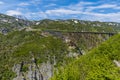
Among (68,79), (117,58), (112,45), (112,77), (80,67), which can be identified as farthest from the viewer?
(112,45)

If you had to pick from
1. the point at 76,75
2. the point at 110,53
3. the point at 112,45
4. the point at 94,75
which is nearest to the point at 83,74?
the point at 76,75

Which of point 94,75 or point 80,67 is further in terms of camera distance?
point 80,67

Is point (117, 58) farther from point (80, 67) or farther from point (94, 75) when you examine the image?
point (94, 75)

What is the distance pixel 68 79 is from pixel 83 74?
494 cm

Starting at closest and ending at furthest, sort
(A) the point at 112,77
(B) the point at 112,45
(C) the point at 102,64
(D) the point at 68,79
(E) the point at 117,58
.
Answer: (A) the point at 112,77
(D) the point at 68,79
(C) the point at 102,64
(E) the point at 117,58
(B) the point at 112,45

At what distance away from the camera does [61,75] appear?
192 feet

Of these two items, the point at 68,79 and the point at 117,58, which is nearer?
the point at 68,79

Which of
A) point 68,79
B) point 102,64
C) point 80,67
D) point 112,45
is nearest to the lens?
point 68,79

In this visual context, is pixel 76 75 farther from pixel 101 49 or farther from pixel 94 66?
pixel 101 49

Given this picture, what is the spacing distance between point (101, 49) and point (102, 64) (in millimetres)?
28186

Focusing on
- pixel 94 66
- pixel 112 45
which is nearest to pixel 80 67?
pixel 94 66

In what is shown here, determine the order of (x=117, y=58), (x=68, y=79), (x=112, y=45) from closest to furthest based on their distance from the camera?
(x=68, y=79) < (x=117, y=58) < (x=112, y=45)

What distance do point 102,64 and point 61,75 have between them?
9.62 meters

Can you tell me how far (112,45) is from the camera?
93.5 metres
